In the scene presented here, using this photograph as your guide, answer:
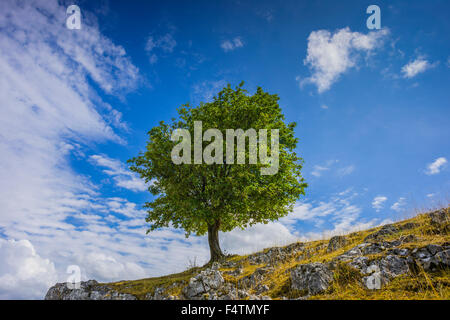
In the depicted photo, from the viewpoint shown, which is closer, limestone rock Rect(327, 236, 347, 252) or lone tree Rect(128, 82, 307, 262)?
limestone rock Rect(327, 236, 347, 252)

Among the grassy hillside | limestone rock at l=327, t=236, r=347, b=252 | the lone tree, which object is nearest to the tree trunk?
the lone tree

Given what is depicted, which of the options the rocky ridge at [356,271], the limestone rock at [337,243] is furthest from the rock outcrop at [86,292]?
the limestone rock at [337,243]

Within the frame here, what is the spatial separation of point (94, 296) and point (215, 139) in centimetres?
1564

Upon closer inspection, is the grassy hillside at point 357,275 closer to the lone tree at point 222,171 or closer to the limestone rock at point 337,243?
the limestone rock at point 337,243

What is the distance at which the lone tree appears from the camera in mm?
23062

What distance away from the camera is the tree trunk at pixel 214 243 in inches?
996

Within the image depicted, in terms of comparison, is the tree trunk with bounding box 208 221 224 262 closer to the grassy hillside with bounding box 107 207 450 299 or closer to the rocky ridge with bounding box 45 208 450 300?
the grassy hillside with bounding box 107 207 450 299

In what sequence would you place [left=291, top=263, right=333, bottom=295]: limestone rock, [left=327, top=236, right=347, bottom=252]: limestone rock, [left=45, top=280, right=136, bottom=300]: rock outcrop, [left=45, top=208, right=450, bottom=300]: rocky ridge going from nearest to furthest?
[left=45, top=208, right=450, bottom=300]: rocky ridge, [left=291, top=263, right=333, bottom=295]: limestone rock, [left=327, top=236, right=347, bottom=252]: limestone rock, [left=45, top=280, right=136, bottom=300]: rock outcrop

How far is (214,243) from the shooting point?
26109 mm

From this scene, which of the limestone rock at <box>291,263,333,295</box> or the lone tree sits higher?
the lone tree

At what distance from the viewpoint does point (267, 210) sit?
24.8 m

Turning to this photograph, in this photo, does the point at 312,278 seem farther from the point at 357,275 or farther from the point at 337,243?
the point at 337,243
